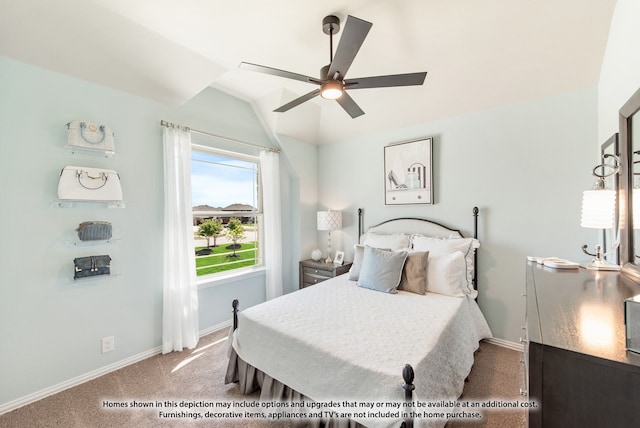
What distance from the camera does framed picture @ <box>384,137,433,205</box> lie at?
10.2ft

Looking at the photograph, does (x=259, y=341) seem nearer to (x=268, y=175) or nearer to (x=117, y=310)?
(x=117, y=310)

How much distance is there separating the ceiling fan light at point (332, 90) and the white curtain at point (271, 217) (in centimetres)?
192

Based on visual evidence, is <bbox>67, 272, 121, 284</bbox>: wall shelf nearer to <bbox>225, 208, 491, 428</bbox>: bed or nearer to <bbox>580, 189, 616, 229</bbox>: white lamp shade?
<bbox>225, 208, 491, 428</bbox>: bed

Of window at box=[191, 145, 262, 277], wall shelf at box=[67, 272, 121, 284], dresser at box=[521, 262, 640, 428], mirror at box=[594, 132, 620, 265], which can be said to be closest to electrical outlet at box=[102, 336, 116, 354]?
wall shelf at box=[67, 272, 121, 284]

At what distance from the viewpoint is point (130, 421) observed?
5.77 ft

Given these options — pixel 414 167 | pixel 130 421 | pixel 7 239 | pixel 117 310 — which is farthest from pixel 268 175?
pixel 130 421

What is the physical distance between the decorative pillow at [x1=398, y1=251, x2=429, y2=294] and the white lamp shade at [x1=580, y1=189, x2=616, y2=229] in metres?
1.18

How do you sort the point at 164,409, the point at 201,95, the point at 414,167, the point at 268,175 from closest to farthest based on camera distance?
the point at 164,409
the point at 201,95
the point at 414,167
the point at 268,175

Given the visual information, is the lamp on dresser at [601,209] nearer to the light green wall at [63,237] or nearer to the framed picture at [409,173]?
the framed picture at [409,173]

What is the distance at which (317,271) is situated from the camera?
364cm

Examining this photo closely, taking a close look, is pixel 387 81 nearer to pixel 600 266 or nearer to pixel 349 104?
pixel 349 104

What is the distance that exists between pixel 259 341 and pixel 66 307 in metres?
1.66

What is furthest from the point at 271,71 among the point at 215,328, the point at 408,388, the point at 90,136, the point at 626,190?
the point at 215,328

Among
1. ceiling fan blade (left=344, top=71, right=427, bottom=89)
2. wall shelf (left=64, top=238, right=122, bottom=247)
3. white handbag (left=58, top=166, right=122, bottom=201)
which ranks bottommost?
wall shelf (left=64, top=238, right=122, bottom=247)
